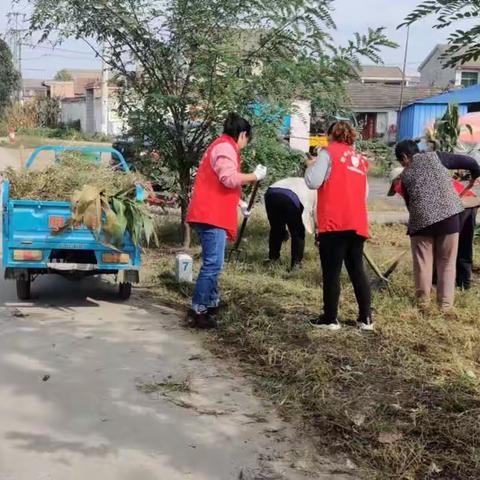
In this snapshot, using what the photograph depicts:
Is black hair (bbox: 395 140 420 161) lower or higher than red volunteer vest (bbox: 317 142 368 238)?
higher

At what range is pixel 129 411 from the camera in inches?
168

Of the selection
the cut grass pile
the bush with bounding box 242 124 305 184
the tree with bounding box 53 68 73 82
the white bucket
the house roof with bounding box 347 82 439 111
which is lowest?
the cut grass pile

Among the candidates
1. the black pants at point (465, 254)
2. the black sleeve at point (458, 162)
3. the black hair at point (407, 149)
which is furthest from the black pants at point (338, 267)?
the black pants at point (465, 254)

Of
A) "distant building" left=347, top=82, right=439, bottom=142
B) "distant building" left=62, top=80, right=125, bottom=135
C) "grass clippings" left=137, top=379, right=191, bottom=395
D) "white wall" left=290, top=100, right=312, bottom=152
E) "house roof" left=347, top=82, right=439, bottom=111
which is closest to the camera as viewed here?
"grass clippings" left=137, top=379, right=191, bottom=395

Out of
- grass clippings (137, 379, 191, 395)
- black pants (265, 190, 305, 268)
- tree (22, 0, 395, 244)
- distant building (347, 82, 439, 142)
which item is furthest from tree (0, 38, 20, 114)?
grass clippings (137, 379, 191, 395)

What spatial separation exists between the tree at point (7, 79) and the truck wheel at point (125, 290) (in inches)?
1693

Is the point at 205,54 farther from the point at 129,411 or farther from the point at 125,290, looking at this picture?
the point at 129,411

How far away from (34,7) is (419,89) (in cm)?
4205

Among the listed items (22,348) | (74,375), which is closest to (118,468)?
(74,375)

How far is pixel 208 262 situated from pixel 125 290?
4.72 ft

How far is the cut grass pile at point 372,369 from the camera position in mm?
3701

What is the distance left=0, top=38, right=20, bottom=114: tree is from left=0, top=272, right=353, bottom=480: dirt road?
44353 millimetres

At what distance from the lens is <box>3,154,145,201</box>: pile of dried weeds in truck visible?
270 inches

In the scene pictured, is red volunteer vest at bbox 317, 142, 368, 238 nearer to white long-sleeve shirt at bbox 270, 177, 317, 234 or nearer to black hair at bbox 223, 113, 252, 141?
black hair at bbox 223, 113, 252, 141
